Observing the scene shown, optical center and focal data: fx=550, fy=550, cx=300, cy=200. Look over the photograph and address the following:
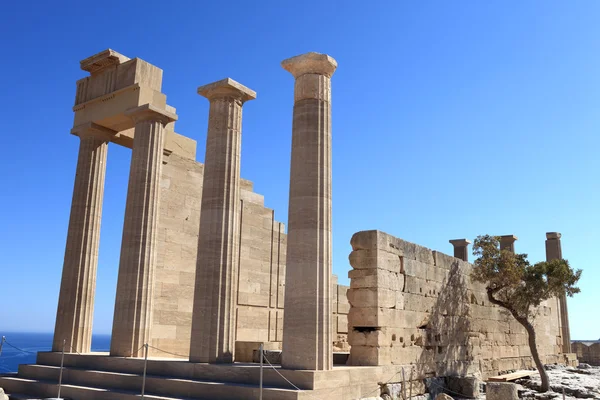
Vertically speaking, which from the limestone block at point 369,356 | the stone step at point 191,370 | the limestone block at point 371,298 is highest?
the limestone block at point 371,298

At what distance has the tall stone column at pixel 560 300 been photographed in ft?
111

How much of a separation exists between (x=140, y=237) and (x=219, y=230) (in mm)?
3317

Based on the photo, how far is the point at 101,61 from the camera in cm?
1978

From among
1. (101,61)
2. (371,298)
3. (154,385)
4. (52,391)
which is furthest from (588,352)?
(101,61)

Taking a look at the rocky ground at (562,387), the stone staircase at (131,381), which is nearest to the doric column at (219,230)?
the stone staircase at (131,381)

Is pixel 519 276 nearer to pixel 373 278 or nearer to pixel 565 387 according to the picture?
pixel 565 387

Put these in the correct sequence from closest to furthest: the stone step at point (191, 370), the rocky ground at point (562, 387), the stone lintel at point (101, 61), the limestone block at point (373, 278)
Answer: the stone step at point (191, 370) < the limestone block at point (373, 278) < the rocky ground at point (562, 387) < the stone lintel at point (101, 61)

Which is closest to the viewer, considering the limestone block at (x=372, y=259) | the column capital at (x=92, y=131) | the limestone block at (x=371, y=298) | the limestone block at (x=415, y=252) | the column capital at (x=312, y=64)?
the column capital at (x=312, y=64)

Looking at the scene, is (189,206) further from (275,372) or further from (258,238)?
(275,372)

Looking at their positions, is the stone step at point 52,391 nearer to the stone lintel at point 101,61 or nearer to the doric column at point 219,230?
the doric column at point 219,230

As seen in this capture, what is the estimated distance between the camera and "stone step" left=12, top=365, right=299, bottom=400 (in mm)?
12073

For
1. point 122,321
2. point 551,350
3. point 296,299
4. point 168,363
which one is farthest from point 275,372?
point 551,350

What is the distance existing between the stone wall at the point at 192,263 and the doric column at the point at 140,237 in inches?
64.2

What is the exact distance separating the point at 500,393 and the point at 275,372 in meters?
6.92
